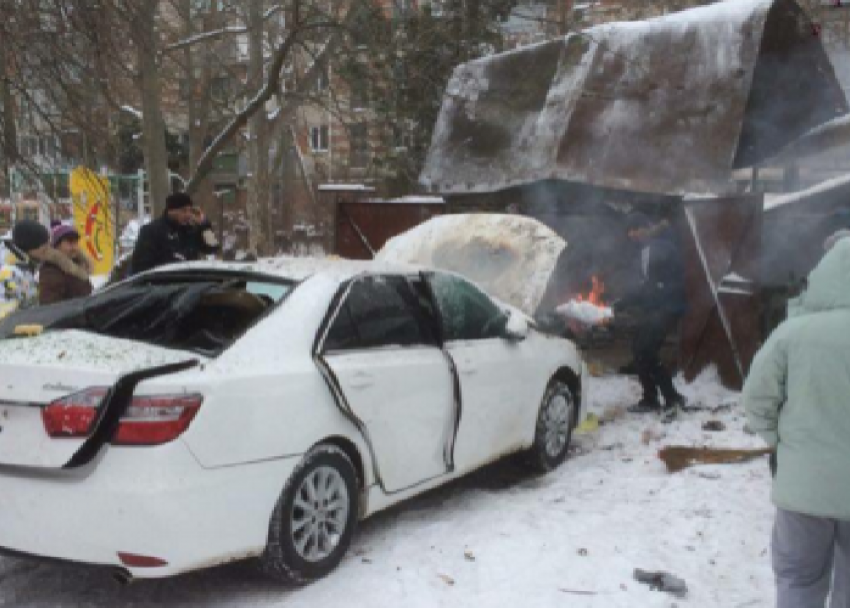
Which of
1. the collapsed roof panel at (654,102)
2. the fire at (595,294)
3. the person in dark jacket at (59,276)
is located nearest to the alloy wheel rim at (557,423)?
the fire at (595,294)

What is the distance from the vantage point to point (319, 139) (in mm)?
44219

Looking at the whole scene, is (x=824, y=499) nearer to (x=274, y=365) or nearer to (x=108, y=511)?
(x=274, y=365)

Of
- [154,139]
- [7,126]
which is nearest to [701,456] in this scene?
[7,126]

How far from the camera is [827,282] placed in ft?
9.56

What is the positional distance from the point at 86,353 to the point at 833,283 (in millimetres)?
3029

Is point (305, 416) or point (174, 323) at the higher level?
point (174, 323)

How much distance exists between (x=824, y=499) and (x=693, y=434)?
4.11 meters

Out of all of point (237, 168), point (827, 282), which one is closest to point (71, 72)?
point (827, 282)

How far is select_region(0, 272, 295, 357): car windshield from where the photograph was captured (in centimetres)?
416

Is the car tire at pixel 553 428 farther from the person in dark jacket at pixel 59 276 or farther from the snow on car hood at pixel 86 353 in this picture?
the person in dark jacket at pixel 59 276

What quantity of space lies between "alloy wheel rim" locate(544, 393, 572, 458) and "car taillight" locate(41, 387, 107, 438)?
11.4ft

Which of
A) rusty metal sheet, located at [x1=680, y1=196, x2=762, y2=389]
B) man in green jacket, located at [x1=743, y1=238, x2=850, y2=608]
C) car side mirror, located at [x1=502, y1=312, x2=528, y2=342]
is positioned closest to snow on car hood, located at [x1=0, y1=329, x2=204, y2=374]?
man in green jacket, located at [x1=743, y1=238, x2=850, y2=608]

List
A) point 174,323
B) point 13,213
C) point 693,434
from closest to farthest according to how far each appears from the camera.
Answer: point 174,323 → point 693,434 → point 13,213

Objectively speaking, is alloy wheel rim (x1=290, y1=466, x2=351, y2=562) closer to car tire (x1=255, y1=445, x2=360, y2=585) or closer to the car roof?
car tire (x1=255, y1=445, x2=360, y2=585)
